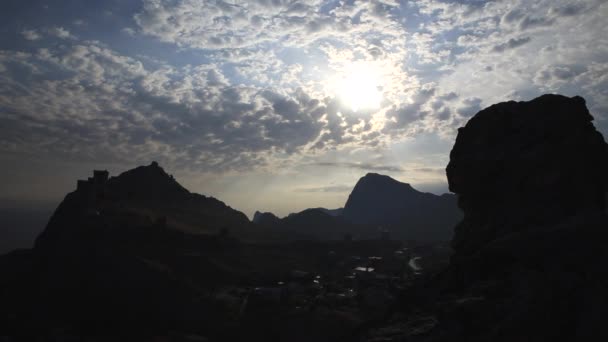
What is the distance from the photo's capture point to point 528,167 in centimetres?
2114

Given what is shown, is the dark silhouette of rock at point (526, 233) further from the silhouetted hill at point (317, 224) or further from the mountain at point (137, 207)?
the silhouetted hill at point (317, 224)

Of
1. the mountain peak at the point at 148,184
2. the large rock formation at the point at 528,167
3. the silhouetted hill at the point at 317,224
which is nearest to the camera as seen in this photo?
the large rock formation at the point at 528,167

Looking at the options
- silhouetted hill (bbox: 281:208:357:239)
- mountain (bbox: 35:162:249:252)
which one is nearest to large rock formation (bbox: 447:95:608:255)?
mountain (bbox: 35:162:249:252)

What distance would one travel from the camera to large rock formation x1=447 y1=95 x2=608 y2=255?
20.0 m

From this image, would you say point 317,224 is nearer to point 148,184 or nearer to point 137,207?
point 148,184

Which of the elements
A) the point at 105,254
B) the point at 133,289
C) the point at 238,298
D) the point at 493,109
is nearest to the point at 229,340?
the point at 238,298

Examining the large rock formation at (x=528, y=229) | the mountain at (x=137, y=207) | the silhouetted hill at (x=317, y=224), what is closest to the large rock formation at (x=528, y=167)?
the large rock formation at (x=528, y=229)

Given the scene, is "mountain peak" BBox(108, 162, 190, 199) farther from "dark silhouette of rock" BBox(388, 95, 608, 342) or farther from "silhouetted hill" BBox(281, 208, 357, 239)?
"dark silhouette of rock" BBox(388, 95, 608, 342)

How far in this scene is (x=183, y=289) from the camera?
52344 mm

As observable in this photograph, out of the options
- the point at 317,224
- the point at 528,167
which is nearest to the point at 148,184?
the point at 317,224

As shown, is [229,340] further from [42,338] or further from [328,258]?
[328,258]

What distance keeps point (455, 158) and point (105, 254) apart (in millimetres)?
54249

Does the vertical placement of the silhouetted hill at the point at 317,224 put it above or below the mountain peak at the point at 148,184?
below

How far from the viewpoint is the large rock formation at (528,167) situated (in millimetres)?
19969
